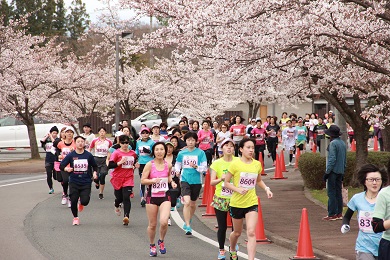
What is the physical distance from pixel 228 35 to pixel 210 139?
895 cm

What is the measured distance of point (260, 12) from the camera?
1223cm

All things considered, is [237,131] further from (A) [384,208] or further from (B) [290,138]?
(A) [384,208]

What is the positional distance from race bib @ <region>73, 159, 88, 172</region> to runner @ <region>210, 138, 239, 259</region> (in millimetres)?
4017

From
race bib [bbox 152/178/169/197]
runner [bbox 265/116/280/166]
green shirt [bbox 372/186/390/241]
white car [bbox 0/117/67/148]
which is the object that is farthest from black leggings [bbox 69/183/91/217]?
white car [bbox 0/117/67/148]

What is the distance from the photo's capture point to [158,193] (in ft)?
36.3

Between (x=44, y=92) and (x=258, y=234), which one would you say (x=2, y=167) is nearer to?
(x=44, y=92)

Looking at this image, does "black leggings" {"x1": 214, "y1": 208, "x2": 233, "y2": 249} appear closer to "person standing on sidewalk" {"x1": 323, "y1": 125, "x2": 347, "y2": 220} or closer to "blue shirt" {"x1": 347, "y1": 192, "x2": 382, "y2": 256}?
"blue shirt" {"x1": 347, "y1": 192, "x2": 382, "y2": 256}

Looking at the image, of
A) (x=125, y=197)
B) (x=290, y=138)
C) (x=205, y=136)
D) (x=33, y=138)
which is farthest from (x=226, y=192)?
(x=33, y=138)

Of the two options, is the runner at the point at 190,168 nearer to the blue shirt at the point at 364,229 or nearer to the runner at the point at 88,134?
the blue shirt at the point at 364,229

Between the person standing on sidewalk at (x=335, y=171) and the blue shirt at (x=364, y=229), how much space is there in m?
6.36

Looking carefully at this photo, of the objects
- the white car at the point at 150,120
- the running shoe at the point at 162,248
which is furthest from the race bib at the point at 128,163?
the white car at the point at 150,120

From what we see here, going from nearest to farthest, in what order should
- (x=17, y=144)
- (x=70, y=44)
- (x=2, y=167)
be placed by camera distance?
(x=2, y=167) < (x=17, y=144) < (x=70, y=44)

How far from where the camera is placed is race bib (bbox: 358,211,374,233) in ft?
23.2

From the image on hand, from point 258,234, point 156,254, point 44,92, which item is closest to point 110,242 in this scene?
point 156,254
